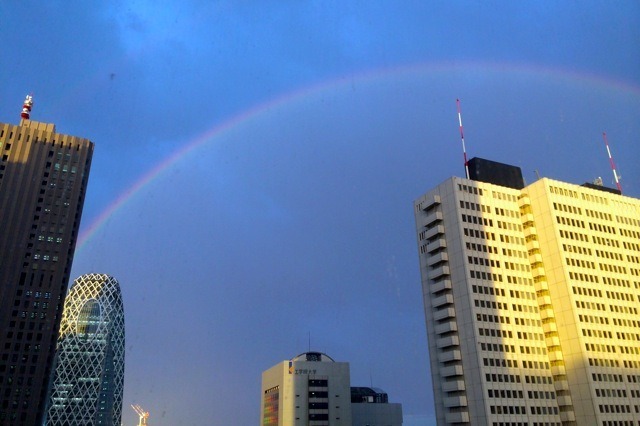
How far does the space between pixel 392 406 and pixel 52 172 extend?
5839 inches

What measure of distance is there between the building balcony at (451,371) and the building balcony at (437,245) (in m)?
27.2

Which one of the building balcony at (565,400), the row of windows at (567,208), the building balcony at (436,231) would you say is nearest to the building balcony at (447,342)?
the building balcony at (436,231)

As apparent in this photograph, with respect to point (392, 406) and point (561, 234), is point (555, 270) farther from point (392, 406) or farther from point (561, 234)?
point (392, 406)

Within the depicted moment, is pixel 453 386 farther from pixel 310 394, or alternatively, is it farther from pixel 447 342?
pixel 310 394

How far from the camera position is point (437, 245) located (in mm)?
117125

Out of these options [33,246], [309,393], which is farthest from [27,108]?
[309,393]

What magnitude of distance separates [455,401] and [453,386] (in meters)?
2.99

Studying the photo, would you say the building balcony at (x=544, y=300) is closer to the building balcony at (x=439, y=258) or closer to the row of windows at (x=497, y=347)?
the row of windows at (x=497, y=347)

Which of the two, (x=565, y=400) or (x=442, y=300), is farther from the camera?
(x=442, y=300)

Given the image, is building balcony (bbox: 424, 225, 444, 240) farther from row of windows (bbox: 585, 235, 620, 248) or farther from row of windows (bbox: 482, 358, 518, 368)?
row of windows (bbox: 585, 235, 620, 248)

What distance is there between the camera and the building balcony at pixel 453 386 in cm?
10294

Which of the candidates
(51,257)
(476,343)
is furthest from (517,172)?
(51,257)

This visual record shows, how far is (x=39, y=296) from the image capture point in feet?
515

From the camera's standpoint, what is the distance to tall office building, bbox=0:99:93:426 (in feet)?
483
